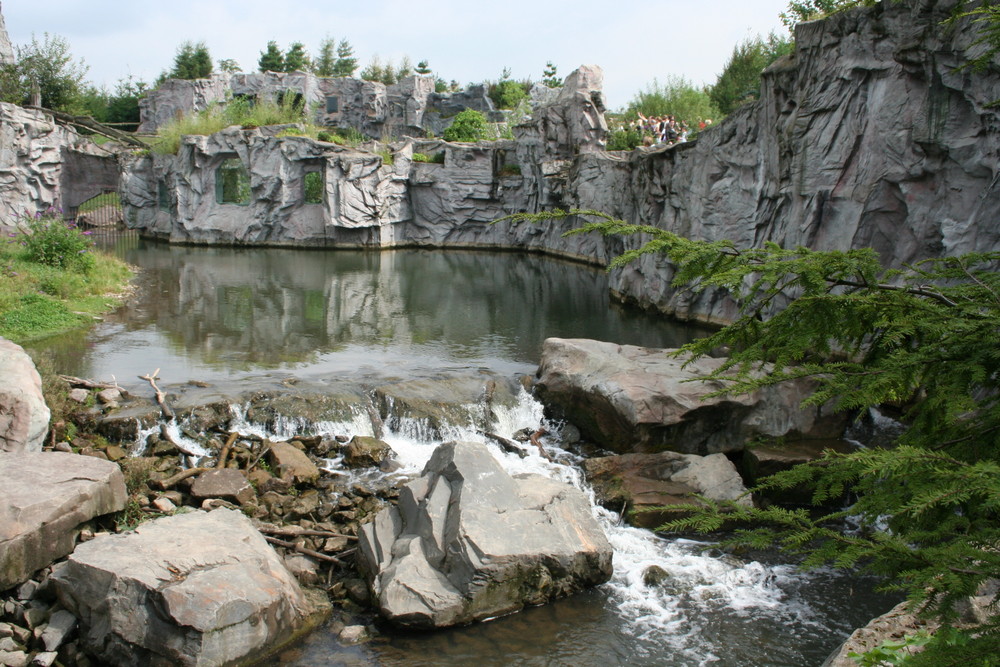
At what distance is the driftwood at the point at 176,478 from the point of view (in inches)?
311

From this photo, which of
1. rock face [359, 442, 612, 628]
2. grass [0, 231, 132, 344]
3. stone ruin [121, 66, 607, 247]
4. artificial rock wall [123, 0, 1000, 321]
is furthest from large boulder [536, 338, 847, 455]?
stone ruin [121, 66, 607, 247]

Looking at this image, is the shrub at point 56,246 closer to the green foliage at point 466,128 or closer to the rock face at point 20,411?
the rock face at point 20,411

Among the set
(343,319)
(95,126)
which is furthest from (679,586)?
(95,126)

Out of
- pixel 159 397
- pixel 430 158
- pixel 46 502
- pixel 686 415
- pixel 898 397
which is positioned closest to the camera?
pixel 898 397

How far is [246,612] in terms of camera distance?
18.0 feet

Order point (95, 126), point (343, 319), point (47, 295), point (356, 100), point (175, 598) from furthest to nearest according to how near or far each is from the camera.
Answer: point (356, 100), point (95, 126), point (343, 319), point (47, 295), point (175, 598)

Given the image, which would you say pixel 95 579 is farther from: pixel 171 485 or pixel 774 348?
pixel 774 348

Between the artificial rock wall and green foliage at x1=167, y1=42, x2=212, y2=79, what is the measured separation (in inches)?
779

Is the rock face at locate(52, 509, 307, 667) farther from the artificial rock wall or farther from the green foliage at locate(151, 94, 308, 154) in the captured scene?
the green foliage at locate(151, 94, 308, 154)

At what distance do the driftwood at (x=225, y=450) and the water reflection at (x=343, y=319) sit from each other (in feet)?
8.96

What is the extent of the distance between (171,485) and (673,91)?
34321 mm

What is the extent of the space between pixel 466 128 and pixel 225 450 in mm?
31763

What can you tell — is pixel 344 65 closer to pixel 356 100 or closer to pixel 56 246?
pixel 356 100

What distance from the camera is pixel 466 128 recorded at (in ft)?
126
